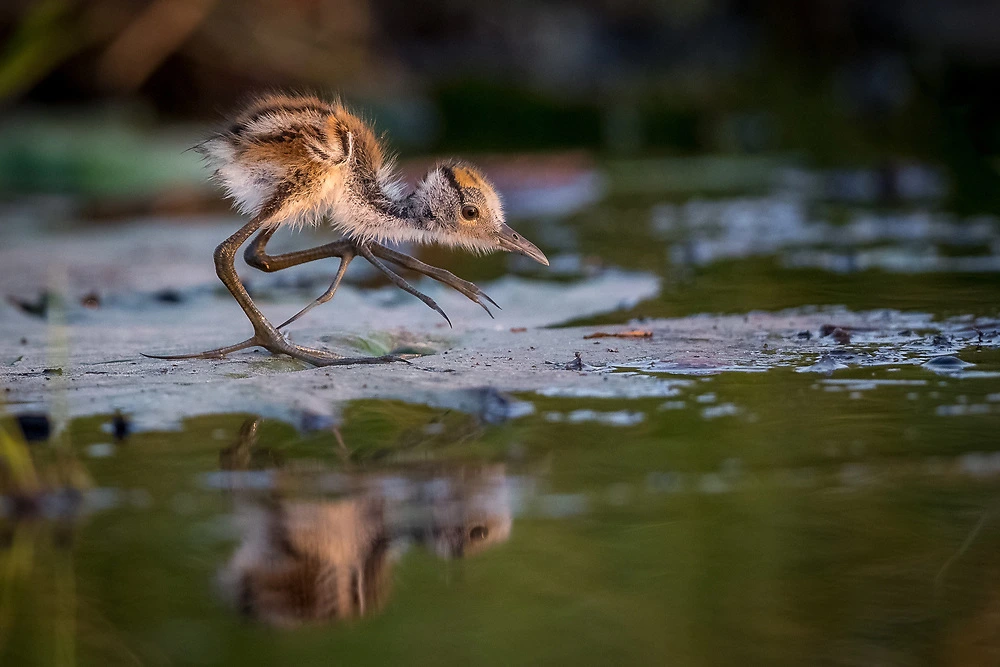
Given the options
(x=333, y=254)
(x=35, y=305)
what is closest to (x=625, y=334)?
(x=333, y=254)

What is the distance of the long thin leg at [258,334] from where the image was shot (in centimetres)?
393

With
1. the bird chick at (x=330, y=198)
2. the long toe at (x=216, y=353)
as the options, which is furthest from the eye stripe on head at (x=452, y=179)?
the long toe at (x=216, y=353)

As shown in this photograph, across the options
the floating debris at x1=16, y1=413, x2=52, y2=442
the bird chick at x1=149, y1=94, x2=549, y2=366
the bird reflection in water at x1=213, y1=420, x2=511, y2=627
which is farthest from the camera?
the bird chick at x1=149, y1=94, x2=549, y2=366

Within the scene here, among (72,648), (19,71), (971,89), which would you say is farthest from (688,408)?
(971,89)

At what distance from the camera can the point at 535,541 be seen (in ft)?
8.22

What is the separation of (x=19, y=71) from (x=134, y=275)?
151 cm

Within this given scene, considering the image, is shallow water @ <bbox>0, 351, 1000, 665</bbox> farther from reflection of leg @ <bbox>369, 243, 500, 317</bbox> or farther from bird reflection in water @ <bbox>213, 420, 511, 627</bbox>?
reflection of leg @ <bbox>369, 243, 500, 317</bbox>

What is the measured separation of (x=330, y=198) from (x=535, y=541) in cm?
217

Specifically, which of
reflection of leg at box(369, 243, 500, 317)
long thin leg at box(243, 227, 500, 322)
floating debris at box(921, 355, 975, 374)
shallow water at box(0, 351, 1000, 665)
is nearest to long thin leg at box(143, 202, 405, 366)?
long thin leg at box(243, 227, 500, 322)

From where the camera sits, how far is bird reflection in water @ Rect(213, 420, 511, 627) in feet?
7.50

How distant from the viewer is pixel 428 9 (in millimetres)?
23750

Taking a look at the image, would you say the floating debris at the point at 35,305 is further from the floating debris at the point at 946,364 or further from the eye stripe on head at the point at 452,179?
the floating debris at the point at 946,364

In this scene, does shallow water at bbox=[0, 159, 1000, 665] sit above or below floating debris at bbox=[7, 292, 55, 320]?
below

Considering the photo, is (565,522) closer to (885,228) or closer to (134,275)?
(134,275)
